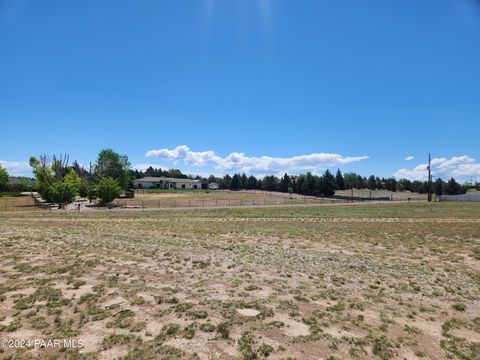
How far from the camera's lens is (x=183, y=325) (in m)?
6.02

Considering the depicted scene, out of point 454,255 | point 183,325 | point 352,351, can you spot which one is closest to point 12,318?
point 183,325

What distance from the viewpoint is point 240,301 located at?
7.42 meters

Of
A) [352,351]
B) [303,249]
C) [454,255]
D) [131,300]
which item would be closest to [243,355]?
[352,351]

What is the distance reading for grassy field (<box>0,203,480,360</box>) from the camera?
5.31 m

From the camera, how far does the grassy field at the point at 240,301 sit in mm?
5312

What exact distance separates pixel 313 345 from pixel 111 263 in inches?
324

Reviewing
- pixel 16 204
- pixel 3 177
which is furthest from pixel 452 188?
pixel 3 177

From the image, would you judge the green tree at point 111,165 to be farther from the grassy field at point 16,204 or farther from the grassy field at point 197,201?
the grassy field at point 16,204

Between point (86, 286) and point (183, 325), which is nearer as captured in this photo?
point (183, 325)

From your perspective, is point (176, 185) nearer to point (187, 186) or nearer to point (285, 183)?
point (187, 186)

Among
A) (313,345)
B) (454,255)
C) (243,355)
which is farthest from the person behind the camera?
(454,255)

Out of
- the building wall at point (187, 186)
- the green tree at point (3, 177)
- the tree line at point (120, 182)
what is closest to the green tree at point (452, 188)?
the tree line at point (120, 182)

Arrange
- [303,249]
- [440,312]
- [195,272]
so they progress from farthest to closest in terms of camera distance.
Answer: [303,249], [195,272], [440,312]

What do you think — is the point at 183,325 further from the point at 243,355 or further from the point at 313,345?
the point at 313,345
